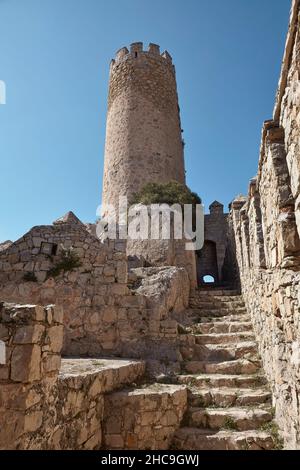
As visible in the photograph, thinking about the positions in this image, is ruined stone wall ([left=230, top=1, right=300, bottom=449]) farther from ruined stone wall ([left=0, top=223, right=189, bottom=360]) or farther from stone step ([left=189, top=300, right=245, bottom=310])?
stone step ([left=189, top=300, right=245, bottom=310])

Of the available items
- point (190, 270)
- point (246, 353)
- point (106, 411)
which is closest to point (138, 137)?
point (190, 270)

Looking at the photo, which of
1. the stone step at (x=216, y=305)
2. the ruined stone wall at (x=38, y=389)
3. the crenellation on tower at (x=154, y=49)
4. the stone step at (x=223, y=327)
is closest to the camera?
the ruined stone wall at (x=38, y=389)

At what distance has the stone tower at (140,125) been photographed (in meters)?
15.9

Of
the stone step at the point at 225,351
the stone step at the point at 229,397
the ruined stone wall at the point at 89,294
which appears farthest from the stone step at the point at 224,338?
the stone step at the point at 229,397

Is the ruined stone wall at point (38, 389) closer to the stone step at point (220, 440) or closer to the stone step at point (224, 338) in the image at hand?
the stone step at point (220, 440)

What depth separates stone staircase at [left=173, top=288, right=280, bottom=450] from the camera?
3.73m

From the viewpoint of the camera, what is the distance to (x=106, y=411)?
3.86 metres

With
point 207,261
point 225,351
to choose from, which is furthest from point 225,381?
point 207,261

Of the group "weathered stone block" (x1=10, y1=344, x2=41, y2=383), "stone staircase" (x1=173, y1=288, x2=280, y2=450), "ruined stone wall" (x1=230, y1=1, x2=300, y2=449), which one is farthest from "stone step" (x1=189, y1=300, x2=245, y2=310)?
"weathered stone block" (x1=10, y1=344, x2=41, y2=383)

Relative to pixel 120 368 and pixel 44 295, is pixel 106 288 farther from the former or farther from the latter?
pixel 120 368

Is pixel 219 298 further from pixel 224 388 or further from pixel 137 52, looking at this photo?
pixel 137 52

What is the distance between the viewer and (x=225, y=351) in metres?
5.34

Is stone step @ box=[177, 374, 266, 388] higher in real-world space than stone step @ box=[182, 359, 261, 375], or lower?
lower

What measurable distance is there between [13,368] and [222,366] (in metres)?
3.44
